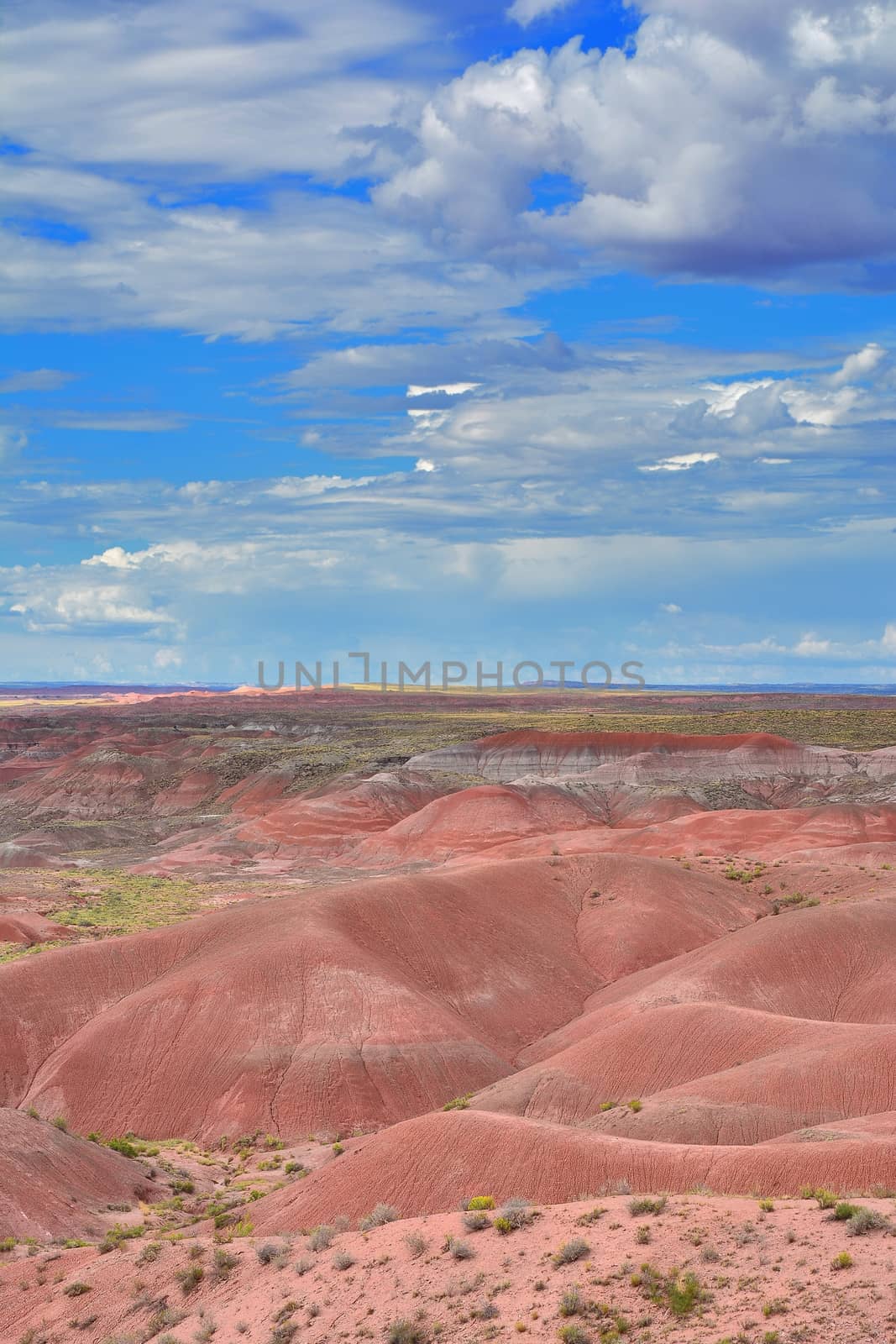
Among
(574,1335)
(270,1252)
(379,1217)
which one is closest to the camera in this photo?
(574,1335)

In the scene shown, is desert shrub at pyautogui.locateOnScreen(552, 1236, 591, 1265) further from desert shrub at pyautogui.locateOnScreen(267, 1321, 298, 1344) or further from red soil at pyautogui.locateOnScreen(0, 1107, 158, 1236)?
red soil at pyautogui.locateOnScreen(0, 1107, 158, 1236)

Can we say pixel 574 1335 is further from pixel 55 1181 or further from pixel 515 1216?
pixel 55 1181

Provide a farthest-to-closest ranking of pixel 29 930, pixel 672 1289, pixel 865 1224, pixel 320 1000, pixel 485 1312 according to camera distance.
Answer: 1. pixel 29 930
2. pixel 320 1000
3. pixel 485 1312
4. pixel 865 1224
5. pixel 672 1289

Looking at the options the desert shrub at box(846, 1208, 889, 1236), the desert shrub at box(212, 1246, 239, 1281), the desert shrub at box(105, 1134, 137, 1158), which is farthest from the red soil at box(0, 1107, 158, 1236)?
the desert shrub at box(846, 1208, 889, 1236)

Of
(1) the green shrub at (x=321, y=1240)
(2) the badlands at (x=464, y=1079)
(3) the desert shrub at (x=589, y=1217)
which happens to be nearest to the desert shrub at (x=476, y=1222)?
(2) the badlands at (x=464, y=1079)

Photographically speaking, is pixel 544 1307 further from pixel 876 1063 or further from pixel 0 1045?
pixel 0 1045

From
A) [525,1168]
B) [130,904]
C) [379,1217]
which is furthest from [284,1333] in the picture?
[130,904]

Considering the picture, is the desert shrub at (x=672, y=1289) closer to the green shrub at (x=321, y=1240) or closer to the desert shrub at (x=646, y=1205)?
the desert shrub at (x=646, y=1205)
